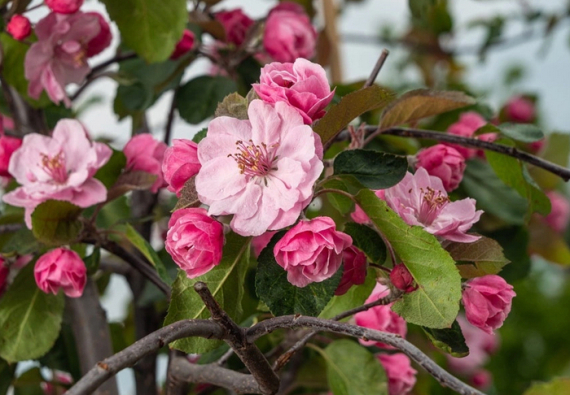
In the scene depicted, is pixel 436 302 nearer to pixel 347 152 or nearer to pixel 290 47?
pixel 347 152

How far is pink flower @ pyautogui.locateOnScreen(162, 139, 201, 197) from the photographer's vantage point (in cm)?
49

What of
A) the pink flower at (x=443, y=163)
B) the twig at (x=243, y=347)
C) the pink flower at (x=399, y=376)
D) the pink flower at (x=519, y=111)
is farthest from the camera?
Result: the pink flower at (x=519, y=111)

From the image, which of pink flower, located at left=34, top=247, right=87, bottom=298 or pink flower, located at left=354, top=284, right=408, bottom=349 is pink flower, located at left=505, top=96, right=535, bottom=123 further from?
pink flower, located at left=34, top=247, right=87, bottom=298

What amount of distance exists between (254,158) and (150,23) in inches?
13.2

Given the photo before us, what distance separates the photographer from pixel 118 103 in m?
0.93

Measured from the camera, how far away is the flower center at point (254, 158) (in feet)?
1.64

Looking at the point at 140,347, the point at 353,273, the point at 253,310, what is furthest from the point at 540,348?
the point at 140,347

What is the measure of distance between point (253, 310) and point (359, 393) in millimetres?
156

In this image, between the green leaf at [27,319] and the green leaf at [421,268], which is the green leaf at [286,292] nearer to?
the green leaf at [421,268]

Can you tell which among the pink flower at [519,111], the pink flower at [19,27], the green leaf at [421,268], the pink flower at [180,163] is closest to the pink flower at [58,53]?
the pink flower at [19,27]

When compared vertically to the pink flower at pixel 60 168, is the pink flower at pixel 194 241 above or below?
above

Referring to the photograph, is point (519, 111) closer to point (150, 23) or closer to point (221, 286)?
point (150, 23)

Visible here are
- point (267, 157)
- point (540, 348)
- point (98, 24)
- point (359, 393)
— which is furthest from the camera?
point (540, 348)

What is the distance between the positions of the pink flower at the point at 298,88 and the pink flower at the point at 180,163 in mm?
64
